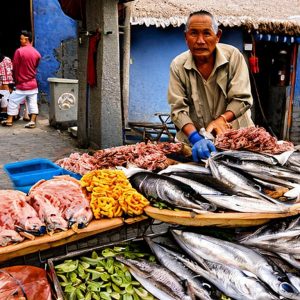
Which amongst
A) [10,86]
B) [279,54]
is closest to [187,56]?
[10,86]

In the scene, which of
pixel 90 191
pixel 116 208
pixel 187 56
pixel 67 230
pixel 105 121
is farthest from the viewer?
pixel 105 121

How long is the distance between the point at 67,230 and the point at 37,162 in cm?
186

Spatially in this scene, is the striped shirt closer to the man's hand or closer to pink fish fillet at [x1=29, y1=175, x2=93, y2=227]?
the man's hand

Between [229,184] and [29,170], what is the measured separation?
2.35 meters

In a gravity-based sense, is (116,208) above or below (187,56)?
below

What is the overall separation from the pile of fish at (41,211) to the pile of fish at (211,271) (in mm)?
548

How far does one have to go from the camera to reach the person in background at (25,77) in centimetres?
998

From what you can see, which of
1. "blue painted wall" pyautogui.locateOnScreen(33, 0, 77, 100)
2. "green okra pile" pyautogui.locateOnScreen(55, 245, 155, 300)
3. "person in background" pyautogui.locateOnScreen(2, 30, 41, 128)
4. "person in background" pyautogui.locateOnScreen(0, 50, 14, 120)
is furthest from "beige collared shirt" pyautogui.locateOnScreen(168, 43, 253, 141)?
"blue painted wall" pyautogui.locateOnScreen(33, 0, 77, 100)

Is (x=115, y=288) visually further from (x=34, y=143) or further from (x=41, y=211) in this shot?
(x=34, y=143)

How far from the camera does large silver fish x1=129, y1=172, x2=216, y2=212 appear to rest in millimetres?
2828

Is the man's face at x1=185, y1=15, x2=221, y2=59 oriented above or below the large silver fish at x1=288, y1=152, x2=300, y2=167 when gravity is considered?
above

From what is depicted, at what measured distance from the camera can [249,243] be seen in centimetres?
310

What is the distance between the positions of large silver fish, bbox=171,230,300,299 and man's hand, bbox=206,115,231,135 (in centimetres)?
118

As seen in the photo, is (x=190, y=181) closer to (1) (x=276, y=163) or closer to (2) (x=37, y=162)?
(1) (x=276, y=163)
